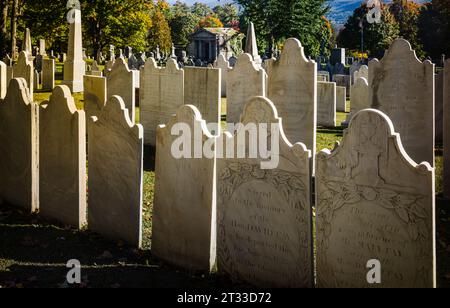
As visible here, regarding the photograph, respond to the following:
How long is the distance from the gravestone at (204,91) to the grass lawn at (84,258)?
4252 mm

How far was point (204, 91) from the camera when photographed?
13.1 meters

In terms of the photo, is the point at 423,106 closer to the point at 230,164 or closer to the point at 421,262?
the point at 230,164

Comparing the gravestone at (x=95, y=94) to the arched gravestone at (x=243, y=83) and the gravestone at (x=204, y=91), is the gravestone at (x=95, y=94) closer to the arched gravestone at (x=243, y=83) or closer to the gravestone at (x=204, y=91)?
the gravestone at (x=204, y=91)

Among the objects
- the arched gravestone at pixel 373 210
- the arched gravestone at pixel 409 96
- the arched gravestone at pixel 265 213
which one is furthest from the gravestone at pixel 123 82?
the arched gravestone at pixel 373 210

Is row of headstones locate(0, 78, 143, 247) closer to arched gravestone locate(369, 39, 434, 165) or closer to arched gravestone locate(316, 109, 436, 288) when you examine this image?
arched gravestone locate(316, 109, 436, 288)

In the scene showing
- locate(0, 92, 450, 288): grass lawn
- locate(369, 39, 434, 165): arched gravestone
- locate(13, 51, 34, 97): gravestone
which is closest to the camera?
locate(0, 92, 450, 288): grass lawn

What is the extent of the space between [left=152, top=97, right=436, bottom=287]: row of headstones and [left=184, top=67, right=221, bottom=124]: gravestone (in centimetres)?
572

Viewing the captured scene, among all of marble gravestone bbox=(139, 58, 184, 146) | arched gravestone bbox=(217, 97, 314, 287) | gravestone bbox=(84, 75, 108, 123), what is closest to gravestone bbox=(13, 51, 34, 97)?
gravestone bbox=(84, 75, 108, 123)

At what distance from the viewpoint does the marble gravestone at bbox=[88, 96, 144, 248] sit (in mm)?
7672

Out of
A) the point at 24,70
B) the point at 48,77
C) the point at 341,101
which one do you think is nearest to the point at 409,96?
the point at 341,101

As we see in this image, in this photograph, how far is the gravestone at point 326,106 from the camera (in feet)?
58.1

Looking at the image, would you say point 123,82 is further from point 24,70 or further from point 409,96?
point 409,96

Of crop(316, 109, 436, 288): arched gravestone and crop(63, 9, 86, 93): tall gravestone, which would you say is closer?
crop(316, 109, 436, 288): arched gravestone

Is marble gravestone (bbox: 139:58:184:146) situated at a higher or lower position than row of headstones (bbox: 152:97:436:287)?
higher
